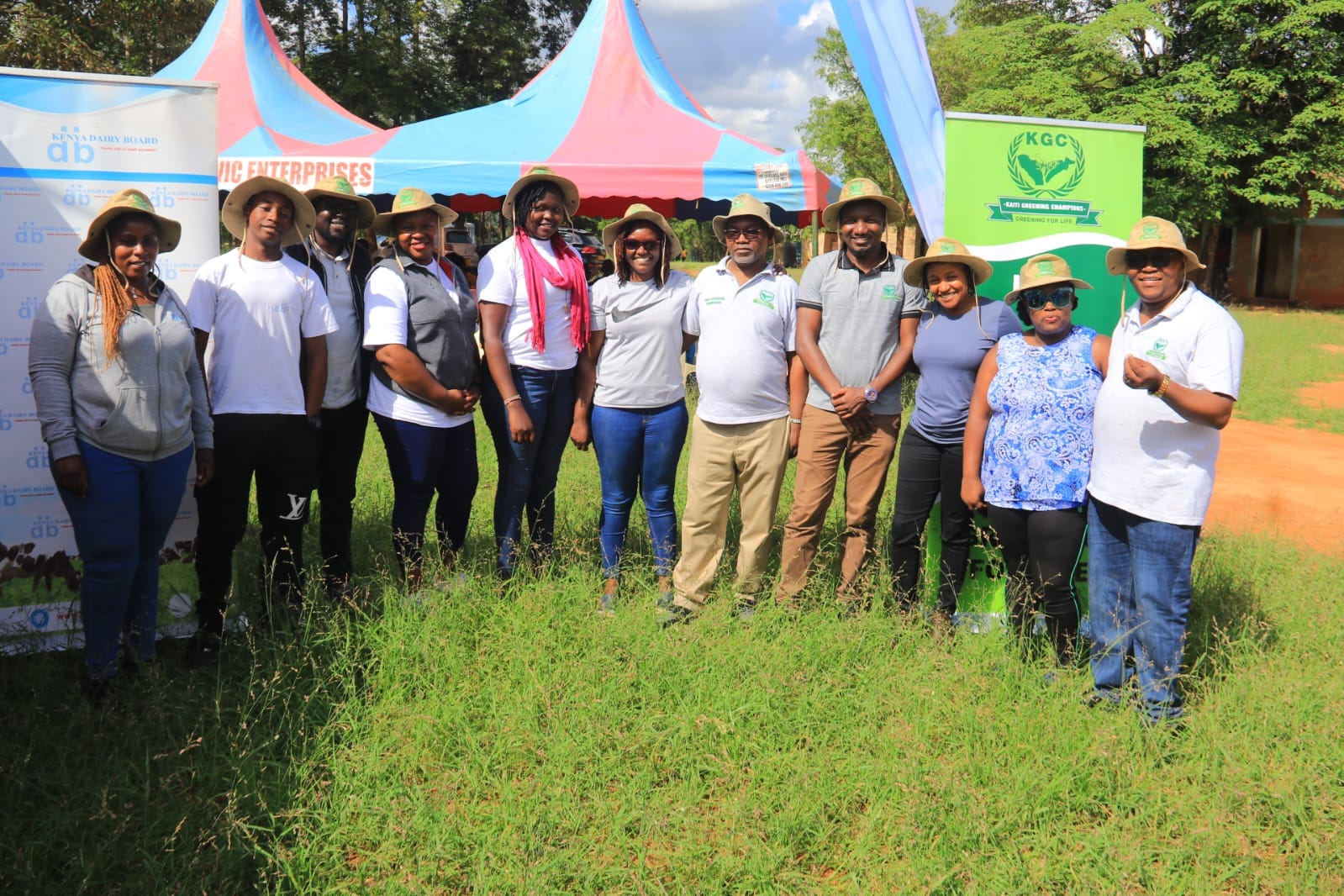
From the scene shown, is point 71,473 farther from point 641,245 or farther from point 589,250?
point 589,250

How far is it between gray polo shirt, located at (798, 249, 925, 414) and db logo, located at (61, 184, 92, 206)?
2804mm

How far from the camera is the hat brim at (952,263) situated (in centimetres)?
384

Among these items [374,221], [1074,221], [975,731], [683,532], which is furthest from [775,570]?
[374,221]

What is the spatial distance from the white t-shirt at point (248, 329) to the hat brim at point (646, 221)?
1.27 metres

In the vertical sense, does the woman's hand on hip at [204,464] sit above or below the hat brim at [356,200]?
below

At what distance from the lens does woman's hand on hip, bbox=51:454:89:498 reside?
3.14 meters

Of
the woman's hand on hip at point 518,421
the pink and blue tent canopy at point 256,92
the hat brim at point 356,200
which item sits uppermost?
the pink and blue tent canopy at point 256,92

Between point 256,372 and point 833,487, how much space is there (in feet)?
7.70

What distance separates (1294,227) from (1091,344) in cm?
2868

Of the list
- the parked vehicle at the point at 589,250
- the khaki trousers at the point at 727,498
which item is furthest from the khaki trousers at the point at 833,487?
the parked vehicle at the point at 589,250

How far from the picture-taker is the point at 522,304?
410cm

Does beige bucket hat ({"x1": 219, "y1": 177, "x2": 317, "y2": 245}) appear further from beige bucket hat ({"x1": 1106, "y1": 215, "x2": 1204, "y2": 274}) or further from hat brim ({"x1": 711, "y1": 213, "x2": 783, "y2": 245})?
beige bucket hat ({"x1": 1106, "y1": 215, "x2": 1204, "y2": 274})

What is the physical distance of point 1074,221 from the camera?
426cm

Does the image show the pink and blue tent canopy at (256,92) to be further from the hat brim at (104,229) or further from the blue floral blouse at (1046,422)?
the blue floral blouse at (1046,422)
